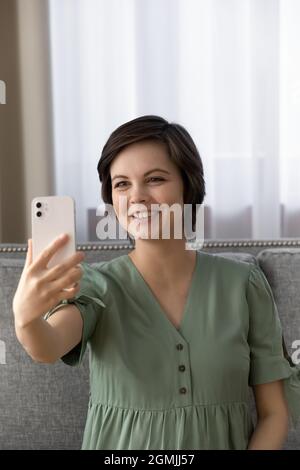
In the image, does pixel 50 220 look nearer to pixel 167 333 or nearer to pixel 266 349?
pixel 167 333

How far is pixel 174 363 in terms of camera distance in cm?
92

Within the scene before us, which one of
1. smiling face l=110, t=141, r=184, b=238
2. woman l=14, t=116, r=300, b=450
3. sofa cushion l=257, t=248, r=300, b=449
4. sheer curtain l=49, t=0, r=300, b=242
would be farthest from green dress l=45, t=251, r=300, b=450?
sheer curtain l=49, t=0, r=300, b=242

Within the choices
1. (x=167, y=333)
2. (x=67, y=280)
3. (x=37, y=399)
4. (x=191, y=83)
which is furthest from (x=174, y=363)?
(x=191, y=83)

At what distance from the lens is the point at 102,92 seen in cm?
206

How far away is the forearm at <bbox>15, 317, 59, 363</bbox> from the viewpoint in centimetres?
78

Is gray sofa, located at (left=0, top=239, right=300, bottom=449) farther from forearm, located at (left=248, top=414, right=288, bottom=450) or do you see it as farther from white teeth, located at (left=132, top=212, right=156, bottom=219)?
white teeth, located at (left=132, top=212, right=156, bottom=219)

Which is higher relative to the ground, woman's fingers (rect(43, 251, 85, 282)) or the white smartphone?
the white smartphone

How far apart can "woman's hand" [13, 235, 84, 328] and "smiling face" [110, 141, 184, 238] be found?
19 cm

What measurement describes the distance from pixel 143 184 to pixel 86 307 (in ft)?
0.69

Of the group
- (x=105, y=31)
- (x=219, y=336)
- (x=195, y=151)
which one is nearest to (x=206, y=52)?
(x=105, y=31)

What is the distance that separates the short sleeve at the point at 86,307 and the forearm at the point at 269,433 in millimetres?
297
